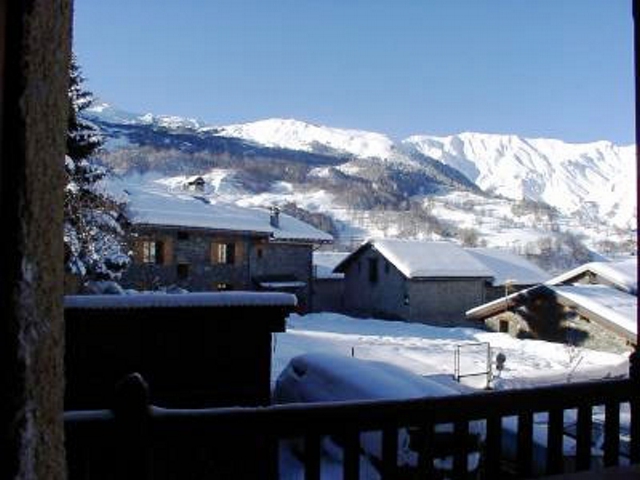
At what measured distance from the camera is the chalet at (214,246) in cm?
2428

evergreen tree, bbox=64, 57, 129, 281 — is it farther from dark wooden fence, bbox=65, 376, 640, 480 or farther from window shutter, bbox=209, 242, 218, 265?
dark wooden fence, bbox=65, 376, 640, 480

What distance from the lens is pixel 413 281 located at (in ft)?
93.1

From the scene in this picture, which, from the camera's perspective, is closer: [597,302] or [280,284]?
[597,302]

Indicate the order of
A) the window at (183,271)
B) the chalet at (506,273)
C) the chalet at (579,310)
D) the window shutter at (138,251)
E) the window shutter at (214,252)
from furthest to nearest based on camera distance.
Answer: the chalet at (506,273)
the window shutter at (214,252)
the window at (183,271)
the window shutter at (138,251)
the chalet at (579,310)

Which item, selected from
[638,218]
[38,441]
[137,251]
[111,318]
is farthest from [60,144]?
[137,251]

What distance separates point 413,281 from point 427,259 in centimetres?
158

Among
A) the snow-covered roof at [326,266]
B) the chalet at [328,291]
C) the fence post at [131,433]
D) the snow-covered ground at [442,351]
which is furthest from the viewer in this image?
the snow-covered roof at [326,266]

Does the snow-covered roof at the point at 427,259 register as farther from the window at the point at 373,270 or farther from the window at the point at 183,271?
the window at the point at 183,271

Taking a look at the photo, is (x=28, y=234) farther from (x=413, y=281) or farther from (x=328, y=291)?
(x=328, y=291)

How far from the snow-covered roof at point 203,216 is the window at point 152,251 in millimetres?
812

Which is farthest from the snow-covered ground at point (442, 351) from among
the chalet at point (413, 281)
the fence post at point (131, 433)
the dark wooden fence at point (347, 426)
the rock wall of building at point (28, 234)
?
the rock wall of building at point (28, 234)

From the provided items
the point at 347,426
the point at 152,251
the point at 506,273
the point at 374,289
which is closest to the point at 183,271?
the point at 152,251

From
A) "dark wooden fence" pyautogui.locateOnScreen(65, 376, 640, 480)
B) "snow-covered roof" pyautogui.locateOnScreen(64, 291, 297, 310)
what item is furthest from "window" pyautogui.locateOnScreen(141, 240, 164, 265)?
"dark wooden fence" pyautogui.locateOnScreen(65, 376, 640, 480)

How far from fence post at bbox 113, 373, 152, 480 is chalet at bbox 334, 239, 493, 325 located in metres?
26.5
